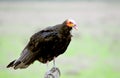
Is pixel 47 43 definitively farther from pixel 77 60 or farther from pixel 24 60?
pixel 77 60

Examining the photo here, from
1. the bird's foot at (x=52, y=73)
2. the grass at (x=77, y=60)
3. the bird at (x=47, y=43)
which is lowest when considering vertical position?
the bird's foot at (x=52, y=73)

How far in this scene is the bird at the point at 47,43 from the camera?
3.60 m

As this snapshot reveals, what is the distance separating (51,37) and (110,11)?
2.70 m

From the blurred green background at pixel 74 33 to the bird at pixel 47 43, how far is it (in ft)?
5.74

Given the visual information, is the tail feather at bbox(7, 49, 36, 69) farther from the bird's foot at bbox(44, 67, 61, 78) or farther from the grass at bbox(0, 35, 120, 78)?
the grass at bbox(0, 35, 120, 78)

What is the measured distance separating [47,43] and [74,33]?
8.03 feet

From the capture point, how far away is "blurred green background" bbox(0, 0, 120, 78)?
5.60 metres

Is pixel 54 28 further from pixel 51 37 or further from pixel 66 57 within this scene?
pixel 66 57

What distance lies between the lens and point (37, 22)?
595 cm

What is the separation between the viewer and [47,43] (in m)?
3.61

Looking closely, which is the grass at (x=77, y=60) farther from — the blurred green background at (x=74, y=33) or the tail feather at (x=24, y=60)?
the tail feather at (x=24, y=60)

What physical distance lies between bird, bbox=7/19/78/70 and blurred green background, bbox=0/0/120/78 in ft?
5.74

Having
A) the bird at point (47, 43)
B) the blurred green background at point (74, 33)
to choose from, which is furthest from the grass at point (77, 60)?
the bird at point (47, 43)

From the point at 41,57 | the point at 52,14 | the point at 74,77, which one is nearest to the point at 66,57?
the point at 74,77
